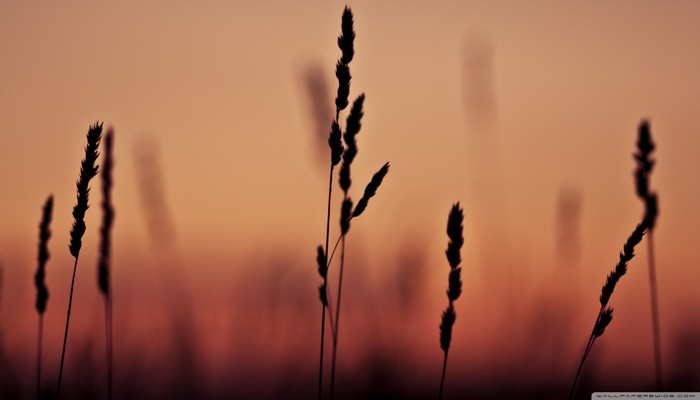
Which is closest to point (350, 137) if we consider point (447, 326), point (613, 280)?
point (447, 326)

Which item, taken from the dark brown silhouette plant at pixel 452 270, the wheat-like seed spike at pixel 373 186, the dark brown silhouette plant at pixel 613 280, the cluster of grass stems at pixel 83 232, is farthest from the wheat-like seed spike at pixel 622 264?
the cluster of grass stems at pixel 83 232

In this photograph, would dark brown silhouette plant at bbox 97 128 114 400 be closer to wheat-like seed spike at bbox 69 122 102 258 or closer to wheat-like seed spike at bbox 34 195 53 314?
wheat-like seed spike at bbox 34 195 53 314

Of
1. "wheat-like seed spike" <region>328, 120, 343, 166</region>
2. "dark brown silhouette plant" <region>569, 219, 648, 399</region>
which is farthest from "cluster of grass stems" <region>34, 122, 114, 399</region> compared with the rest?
"dark brown silhouette plant" <region>569, 219, 648, 399</region>

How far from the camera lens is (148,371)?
4.17 m

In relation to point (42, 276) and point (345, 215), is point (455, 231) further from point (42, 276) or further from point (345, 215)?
point (42, 276)

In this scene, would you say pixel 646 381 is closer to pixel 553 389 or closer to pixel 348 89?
pixel 553 389

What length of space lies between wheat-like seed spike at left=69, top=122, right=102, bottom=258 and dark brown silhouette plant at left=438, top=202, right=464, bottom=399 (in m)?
1.06

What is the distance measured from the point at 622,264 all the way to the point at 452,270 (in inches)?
20.1

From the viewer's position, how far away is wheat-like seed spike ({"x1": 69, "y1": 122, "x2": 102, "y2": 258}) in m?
2.27

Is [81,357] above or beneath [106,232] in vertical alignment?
beneath

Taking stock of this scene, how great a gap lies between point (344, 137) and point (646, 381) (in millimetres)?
2185

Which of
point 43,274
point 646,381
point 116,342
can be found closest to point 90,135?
point 43,274

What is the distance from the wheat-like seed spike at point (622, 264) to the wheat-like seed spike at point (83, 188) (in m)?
1.55

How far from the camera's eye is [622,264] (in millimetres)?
2393
